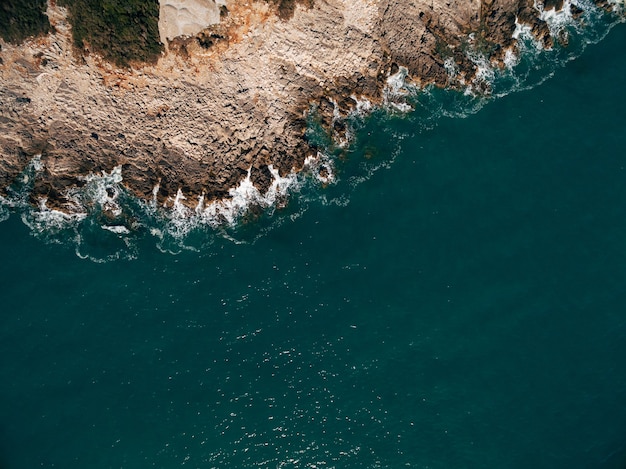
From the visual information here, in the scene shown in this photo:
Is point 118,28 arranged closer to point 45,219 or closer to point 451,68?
point 45,219

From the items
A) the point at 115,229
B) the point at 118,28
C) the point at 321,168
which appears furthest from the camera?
the point at 321,168

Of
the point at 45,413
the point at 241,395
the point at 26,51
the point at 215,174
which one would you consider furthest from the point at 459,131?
the point at 45,413

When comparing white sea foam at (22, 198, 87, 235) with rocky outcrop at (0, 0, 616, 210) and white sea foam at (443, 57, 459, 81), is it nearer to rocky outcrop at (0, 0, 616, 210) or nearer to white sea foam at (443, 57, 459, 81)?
rocky outcrop at (0, 0, 616, 210)

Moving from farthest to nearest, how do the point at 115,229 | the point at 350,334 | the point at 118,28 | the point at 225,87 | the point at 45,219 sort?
the point at 115,229 → the point at 45,219 → the point at 350,334 → the point at 225,87 → the point at 118,28

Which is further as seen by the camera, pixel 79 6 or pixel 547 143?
pixel 547 143

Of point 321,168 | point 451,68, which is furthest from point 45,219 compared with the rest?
point 451,68

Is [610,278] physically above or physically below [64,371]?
below

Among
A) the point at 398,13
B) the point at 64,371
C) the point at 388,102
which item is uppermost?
the point at 398,13

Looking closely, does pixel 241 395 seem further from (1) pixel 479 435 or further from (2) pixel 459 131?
(2) pixel 459 131
